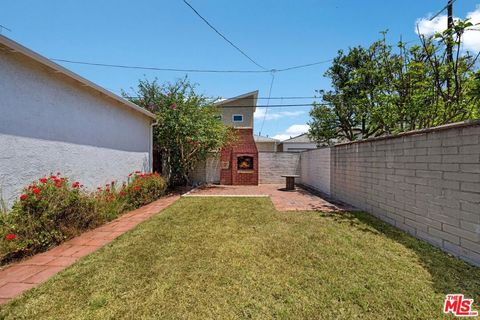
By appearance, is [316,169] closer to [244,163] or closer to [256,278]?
[244,163]

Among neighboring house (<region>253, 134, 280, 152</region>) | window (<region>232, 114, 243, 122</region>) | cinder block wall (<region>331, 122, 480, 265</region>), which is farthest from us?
Answer: neighboring house (<region>253, 134, 280, 152</region>)

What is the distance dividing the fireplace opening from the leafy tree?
1.49m

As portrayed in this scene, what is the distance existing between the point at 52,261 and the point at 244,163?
33.9ft

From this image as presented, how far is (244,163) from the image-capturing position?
43.1ft

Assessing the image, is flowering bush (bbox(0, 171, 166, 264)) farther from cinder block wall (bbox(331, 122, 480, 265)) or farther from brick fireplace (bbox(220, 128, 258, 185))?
brick fireplace (bbox(220, 128, 258, 185))

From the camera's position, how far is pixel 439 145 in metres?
3.72

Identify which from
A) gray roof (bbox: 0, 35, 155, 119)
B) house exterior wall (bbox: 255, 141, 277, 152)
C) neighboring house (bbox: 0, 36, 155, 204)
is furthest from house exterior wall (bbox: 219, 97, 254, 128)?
gray roof (bbox: 0, 35, 155, 119)

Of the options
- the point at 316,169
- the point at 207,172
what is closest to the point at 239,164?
the point at 207,172

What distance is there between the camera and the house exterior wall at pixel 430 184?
3.14m

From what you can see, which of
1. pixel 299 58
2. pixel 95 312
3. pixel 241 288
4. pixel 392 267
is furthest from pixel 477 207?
pixel 299 58

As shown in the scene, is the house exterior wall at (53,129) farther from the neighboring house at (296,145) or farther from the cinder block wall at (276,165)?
the neighboring house at (296,145)

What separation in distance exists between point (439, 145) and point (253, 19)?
7.76 metres

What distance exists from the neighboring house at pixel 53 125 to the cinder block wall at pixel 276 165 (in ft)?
27.7

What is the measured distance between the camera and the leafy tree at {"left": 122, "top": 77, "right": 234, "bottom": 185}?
1030 centimetres
